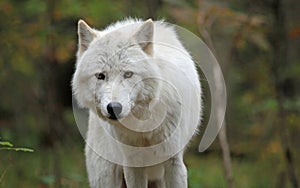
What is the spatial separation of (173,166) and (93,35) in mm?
1405

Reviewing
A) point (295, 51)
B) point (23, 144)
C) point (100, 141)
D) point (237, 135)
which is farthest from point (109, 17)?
point (295, 51)

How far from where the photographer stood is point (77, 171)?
10484 millimetres

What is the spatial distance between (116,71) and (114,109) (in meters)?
0.34

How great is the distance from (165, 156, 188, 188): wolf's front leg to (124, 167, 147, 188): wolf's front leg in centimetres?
22

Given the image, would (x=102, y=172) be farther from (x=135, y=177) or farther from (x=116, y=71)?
(x=116, y=71)

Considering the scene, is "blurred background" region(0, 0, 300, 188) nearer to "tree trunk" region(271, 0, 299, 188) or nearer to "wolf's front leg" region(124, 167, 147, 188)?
"tree trunk" region(271, 0, 299, 188)

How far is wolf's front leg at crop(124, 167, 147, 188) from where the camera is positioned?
579cm

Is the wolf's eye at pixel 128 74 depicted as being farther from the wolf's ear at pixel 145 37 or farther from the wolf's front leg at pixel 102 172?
the wolf's front leg at pixel 102 172

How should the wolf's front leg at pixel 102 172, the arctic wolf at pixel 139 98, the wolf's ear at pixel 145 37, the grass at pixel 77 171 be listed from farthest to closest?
the grass at pixel 77 171, the wolf's front leg at pixel 102 172, the wolf's ear at pixel 145 37, the arctic wolf at pixel 139 98

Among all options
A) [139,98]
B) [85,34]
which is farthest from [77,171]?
[139,98]

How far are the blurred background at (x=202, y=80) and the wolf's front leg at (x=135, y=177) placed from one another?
4.26 feet

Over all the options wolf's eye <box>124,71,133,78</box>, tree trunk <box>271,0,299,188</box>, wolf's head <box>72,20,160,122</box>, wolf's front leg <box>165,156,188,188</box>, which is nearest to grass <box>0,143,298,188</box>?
tree trunk <box>271,0,299,188</box>

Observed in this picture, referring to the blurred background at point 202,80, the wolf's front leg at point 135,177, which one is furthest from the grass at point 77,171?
the wolf's front leg at point 135,177

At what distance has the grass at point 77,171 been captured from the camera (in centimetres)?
830
